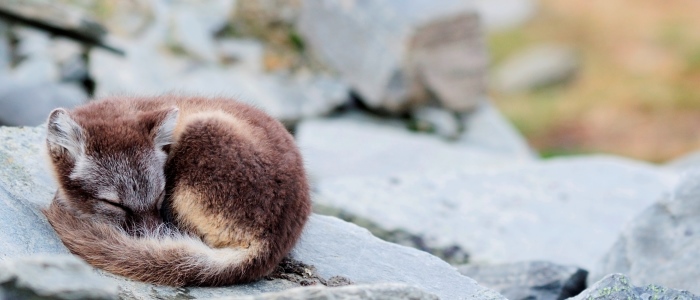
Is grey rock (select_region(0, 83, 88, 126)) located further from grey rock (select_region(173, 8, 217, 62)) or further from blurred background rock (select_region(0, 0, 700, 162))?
grey rock (select_region(173, 8, 217, 62))

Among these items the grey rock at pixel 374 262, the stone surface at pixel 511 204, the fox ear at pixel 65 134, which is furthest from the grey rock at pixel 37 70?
the grey rock at pixel 374 262

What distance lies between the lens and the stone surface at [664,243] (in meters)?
5.00

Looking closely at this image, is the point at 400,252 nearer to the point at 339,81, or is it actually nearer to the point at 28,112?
the point at 28,112

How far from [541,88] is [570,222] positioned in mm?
14011

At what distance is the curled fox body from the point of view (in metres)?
3.83

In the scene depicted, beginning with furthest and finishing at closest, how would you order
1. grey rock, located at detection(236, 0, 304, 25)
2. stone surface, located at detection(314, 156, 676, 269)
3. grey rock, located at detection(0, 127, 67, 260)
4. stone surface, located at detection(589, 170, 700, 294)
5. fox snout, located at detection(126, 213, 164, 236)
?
grey rock, located at detection(236, 0, 304, 25), stone surface, located at detection(314, 156, 676, 269), stone surface, located at detection(589, 170, 700, 294), fox snout, located at detection(126, 213, 164, 236), grey rock, located at detection(0, 127, 67, 260)

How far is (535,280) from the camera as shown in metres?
5.29

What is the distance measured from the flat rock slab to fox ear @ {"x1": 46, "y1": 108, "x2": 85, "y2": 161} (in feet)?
0.98

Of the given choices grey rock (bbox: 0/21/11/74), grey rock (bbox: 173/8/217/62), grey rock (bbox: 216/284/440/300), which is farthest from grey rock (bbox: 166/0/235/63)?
grey rock (bbox: 216/284/440/300)

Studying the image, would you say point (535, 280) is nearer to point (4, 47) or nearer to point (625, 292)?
point (625, 292)

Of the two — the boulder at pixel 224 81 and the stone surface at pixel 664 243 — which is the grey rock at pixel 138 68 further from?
the stone surface at pixel 664 243

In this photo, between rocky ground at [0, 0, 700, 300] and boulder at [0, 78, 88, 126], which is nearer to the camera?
rocky ground at [0, 0, 700, 300]

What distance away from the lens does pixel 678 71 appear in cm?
1916

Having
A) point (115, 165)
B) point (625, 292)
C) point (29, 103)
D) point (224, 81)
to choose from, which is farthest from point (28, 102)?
point (625, 292)
